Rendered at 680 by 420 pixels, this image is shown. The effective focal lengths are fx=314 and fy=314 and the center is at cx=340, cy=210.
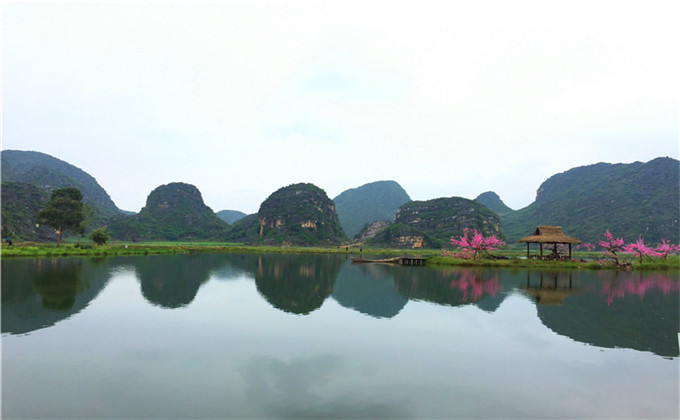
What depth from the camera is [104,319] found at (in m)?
15.3

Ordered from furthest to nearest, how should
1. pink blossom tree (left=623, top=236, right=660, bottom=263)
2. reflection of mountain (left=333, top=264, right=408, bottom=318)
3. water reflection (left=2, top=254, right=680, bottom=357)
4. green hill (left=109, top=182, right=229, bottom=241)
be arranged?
green hill (left=109, top=182, right=229, bottom=241)
pink blossom tree (left=623, top=236, right=660, bottom=263)
reflection of mountain (left=333, top=264, right=408, bottom=318)
water reflection (left=2, top=254, right=680, bottom=357)

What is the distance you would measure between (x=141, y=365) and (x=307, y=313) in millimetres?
9232

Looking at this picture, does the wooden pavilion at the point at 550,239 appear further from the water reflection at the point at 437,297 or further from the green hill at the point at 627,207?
the green hill at the point at 627,207

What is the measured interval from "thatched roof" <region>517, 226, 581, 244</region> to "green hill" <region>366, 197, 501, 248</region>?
326ft

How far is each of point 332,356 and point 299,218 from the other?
165 metres

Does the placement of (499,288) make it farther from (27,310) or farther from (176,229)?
(176,229)

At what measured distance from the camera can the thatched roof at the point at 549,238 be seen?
45.2m

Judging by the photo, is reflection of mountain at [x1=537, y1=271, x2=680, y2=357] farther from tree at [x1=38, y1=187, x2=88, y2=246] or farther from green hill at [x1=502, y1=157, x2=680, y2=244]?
green hill at [x1=502, y1=157, x2=680, y2=244]

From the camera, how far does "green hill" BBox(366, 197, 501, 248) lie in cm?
15038

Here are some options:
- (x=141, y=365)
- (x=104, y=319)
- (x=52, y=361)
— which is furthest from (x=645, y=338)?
(x=104, y=319)

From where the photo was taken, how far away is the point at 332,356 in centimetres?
1103

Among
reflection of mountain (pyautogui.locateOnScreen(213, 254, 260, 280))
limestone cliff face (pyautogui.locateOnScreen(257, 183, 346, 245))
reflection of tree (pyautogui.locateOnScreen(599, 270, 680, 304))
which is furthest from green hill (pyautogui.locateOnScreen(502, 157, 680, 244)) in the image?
reflection of mountain (pyautogui.locateOnScreen(213, 254, 260, 280))

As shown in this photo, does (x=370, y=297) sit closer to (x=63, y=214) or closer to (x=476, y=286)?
(x=476, y=286)

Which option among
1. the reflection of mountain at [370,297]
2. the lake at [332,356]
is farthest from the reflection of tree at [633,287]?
the reflection of mountain at [370,297]
